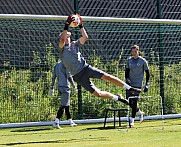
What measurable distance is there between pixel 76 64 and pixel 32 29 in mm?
4022

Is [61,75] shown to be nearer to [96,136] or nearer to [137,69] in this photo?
[137,69]

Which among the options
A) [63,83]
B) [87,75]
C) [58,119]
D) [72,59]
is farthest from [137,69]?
[72,59]

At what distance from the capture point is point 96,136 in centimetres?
1170

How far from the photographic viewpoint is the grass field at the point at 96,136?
10.3 meters

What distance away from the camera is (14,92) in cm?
1518

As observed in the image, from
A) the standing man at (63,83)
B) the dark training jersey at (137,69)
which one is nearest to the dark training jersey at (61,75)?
the standing man at (63,83)

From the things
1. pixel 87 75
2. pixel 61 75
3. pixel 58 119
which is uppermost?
pixel 61 75

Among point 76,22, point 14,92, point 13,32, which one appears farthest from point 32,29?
point 76,22

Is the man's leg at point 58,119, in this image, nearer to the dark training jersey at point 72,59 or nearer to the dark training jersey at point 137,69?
the dark training jersey at point 137,69

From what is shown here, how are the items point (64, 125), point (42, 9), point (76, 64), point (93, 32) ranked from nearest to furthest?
point (76, 64) → point (64, 125) → point (93, 32) → point (42, 9)

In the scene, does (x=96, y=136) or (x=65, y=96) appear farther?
(x=65, y=96)

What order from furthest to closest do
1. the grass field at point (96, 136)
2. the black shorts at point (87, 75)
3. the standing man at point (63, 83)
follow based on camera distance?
the standing man at point (63, 83) < the black shorts at point (87, 75) < the grass field at point (96, 136)

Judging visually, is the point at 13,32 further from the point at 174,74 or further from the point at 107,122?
the point at 174,74

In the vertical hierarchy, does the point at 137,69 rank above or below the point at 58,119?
above
